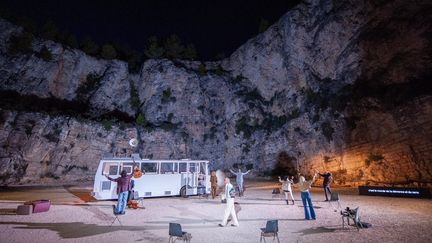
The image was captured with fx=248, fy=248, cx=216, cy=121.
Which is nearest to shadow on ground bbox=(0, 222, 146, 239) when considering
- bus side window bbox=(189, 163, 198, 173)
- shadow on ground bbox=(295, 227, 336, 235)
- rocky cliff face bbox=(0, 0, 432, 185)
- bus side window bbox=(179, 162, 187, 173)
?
shadow on ground bbox=(295, 227, 336, 235)

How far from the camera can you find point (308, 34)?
40.1 m

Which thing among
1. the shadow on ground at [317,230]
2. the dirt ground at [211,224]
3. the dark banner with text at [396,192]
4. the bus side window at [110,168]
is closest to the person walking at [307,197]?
the dirt ground at [211,224]

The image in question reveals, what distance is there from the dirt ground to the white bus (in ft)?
7.51

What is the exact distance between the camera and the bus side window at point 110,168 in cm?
1745

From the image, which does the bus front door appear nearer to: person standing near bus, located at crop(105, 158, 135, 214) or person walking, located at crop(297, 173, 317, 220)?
person standing near bus, located at crop(105, 158, 135, 214)

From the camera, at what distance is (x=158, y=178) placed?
1950cm

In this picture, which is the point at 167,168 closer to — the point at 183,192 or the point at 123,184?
the point at 183,192

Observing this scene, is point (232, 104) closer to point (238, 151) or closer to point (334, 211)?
point (238, 151)

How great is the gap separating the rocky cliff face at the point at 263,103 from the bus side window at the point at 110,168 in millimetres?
22614

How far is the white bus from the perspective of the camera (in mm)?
17484

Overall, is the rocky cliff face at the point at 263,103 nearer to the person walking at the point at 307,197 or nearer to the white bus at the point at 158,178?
the person walking at the point at 307,197

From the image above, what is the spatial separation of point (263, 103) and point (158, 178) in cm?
3203

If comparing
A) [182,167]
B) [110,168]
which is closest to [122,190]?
[110,168]

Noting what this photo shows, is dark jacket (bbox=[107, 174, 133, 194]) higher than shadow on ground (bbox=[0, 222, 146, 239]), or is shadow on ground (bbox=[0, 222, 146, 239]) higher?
dark jacket (bbox=[107, 174, 133, 194])
